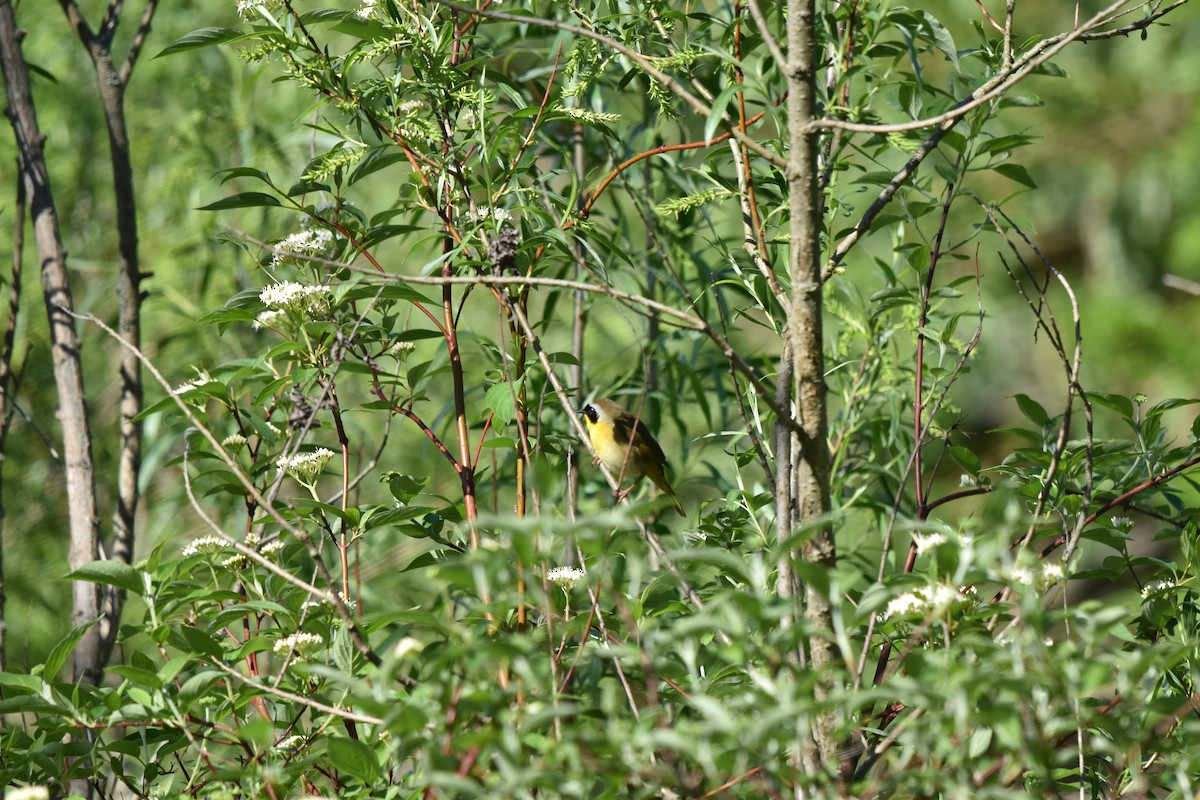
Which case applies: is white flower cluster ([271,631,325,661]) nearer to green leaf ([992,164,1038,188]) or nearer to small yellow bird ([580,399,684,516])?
green leaf ([992,164,1038,188])

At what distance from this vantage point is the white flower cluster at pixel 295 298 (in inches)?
64.7

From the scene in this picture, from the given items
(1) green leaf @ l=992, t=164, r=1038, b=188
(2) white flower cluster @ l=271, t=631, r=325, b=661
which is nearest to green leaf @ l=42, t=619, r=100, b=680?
(2) white flower cluster @ l=271, t=631, r=325, b=661

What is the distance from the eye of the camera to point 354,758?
1.24 m

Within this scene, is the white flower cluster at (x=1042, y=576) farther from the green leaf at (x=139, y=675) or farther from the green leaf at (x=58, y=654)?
the green leaf at (x=58, y=654)

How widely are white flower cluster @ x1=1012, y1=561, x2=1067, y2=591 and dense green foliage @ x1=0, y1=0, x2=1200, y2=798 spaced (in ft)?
0.03

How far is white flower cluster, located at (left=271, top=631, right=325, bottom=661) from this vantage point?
1509 millimetres

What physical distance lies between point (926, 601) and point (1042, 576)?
0.21 m

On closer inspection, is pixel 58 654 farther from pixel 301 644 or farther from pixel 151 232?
pixel 151 232

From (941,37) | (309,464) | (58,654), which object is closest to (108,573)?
(58,654)

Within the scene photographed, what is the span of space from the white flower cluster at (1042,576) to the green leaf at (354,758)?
722mm

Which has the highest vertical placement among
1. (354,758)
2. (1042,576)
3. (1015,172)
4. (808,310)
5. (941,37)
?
(941,37)

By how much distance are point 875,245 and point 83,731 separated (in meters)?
7.67

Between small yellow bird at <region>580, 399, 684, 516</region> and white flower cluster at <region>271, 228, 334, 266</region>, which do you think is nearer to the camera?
white flower cluster at <region>271, 228, 334, 266</region>

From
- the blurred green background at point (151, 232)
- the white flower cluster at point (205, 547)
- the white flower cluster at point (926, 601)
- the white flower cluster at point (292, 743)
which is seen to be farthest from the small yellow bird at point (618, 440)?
the white flower cluster at point (926, 601)
